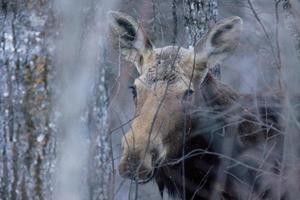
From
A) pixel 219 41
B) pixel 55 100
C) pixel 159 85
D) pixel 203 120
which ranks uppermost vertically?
pixel 219 41

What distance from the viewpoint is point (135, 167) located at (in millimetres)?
5395

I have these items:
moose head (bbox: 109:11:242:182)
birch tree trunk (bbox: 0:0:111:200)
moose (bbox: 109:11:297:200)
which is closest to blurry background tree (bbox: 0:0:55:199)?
birch tree trunk (bbox: 0:0:111:200)

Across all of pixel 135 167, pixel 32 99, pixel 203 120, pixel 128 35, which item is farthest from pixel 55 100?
pixel 128 35

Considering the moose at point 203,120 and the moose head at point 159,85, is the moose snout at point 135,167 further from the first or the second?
the moose at point 203,120

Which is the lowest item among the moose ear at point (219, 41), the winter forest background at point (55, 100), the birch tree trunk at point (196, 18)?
the winter forest background at point (55, 100)

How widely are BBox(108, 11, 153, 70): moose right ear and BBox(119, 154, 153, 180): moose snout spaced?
1.74 meters

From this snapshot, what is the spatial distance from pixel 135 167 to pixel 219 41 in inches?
81.2

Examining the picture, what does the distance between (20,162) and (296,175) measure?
2.21m

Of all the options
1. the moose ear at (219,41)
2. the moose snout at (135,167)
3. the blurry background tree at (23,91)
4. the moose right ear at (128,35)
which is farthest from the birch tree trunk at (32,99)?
the moose ear at (219,41)

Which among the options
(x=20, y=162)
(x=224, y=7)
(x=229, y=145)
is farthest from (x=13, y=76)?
(x=224, y=7)

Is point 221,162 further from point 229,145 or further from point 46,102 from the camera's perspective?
point 46,102

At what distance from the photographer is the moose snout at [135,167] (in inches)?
212

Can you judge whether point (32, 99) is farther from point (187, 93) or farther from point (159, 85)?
point (187, 93)

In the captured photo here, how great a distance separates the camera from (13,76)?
5133 mm
